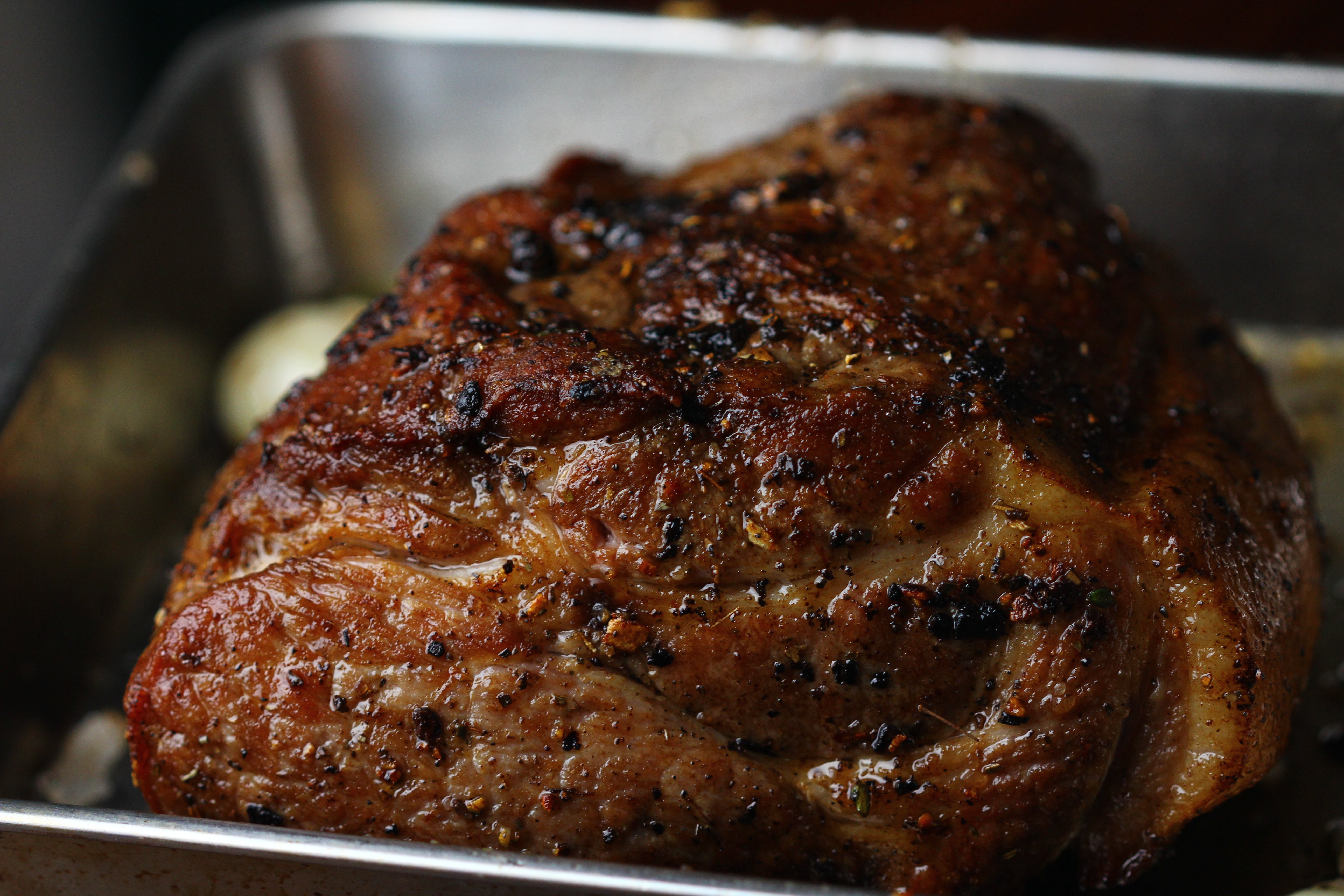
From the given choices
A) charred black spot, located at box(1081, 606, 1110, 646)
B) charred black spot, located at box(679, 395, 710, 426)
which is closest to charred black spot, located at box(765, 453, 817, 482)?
charred black spot, located at box(679, 395, 710, 426)

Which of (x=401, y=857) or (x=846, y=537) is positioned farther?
(x=846, y=537)

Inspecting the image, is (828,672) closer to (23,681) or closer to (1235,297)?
(23,681)

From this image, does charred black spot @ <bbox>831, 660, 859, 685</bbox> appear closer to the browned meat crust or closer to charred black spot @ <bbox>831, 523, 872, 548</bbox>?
the browned meat crust

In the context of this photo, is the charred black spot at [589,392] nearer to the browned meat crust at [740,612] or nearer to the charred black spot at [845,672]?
the browned meat crust at [740,612]

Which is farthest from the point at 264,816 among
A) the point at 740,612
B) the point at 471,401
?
the point at 740,612

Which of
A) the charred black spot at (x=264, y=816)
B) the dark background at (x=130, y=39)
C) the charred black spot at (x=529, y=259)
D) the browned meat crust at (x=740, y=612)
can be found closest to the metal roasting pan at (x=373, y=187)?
the dark background at (x=130, y=39)

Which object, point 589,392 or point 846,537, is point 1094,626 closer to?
point 846,537
